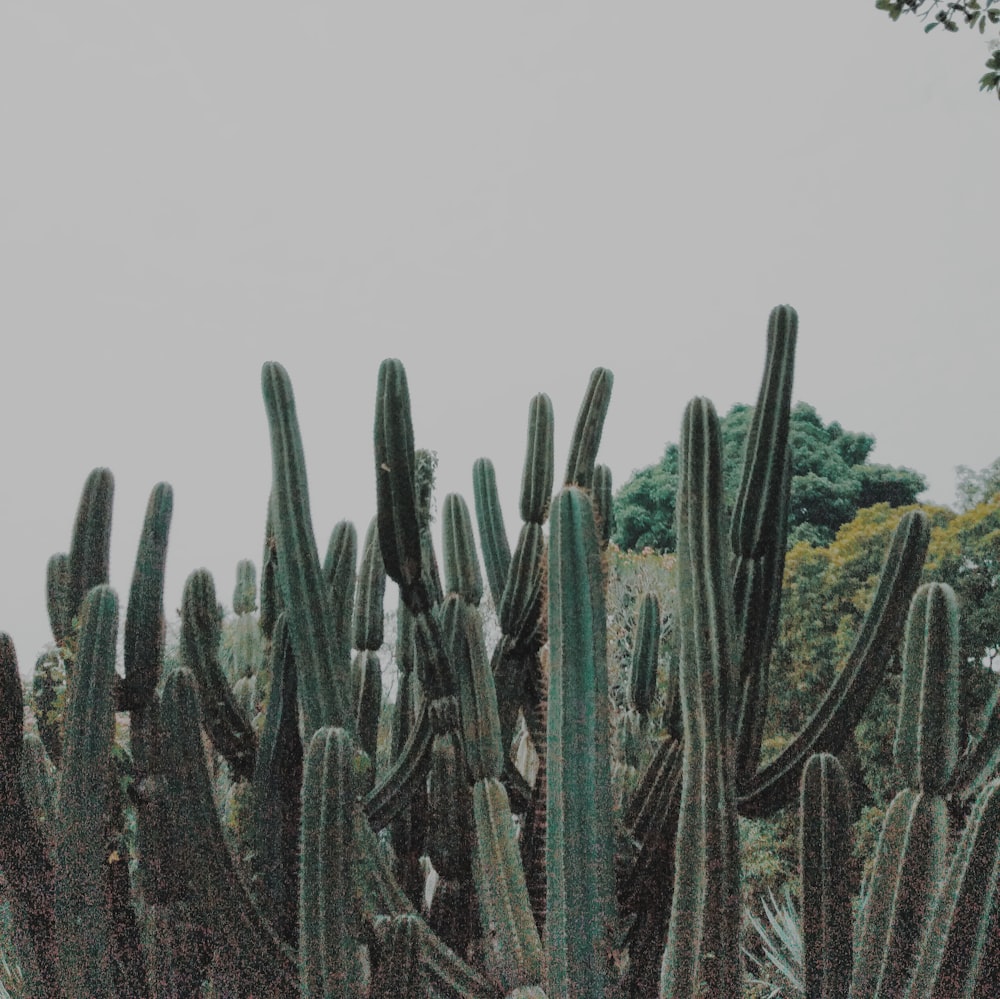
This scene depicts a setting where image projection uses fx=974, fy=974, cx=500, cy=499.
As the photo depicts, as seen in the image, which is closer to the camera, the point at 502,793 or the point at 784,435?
the point at 502,793

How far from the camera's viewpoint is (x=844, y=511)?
703 inches

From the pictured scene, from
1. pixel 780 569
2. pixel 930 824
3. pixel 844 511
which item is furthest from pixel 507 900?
pixel 844 511

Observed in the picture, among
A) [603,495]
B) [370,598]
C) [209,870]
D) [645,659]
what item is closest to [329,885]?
[209,870]

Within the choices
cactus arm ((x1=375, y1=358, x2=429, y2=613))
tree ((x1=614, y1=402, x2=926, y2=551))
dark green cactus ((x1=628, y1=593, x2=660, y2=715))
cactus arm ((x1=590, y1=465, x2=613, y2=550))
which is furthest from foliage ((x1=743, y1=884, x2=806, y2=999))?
tree ((x1=614, y1=402, x2=926, y2=551))

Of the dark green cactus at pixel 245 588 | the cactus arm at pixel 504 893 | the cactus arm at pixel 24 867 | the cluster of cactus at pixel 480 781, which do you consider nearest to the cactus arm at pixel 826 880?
the cluster of cactus at pixel 480 781

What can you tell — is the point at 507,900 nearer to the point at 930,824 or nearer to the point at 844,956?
the point at 844,956

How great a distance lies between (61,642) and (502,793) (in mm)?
1369

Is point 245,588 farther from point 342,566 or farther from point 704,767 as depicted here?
point 704,767

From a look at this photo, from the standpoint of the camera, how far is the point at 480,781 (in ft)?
8.25

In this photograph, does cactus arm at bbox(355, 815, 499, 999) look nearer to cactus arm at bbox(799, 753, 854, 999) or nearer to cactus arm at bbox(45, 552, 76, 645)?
cactus arm at bbox(799, 753, 854, 999)

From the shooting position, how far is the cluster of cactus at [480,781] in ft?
5.87

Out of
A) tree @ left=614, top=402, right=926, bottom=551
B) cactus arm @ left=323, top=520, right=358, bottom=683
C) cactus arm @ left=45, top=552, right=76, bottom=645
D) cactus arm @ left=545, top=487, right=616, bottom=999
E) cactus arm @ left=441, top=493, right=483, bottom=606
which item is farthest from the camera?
tree @ left=614, top=402, right=926, bottom=551

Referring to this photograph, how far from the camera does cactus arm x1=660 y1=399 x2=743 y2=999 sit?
1826 mm

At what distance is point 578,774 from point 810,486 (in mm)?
16957
